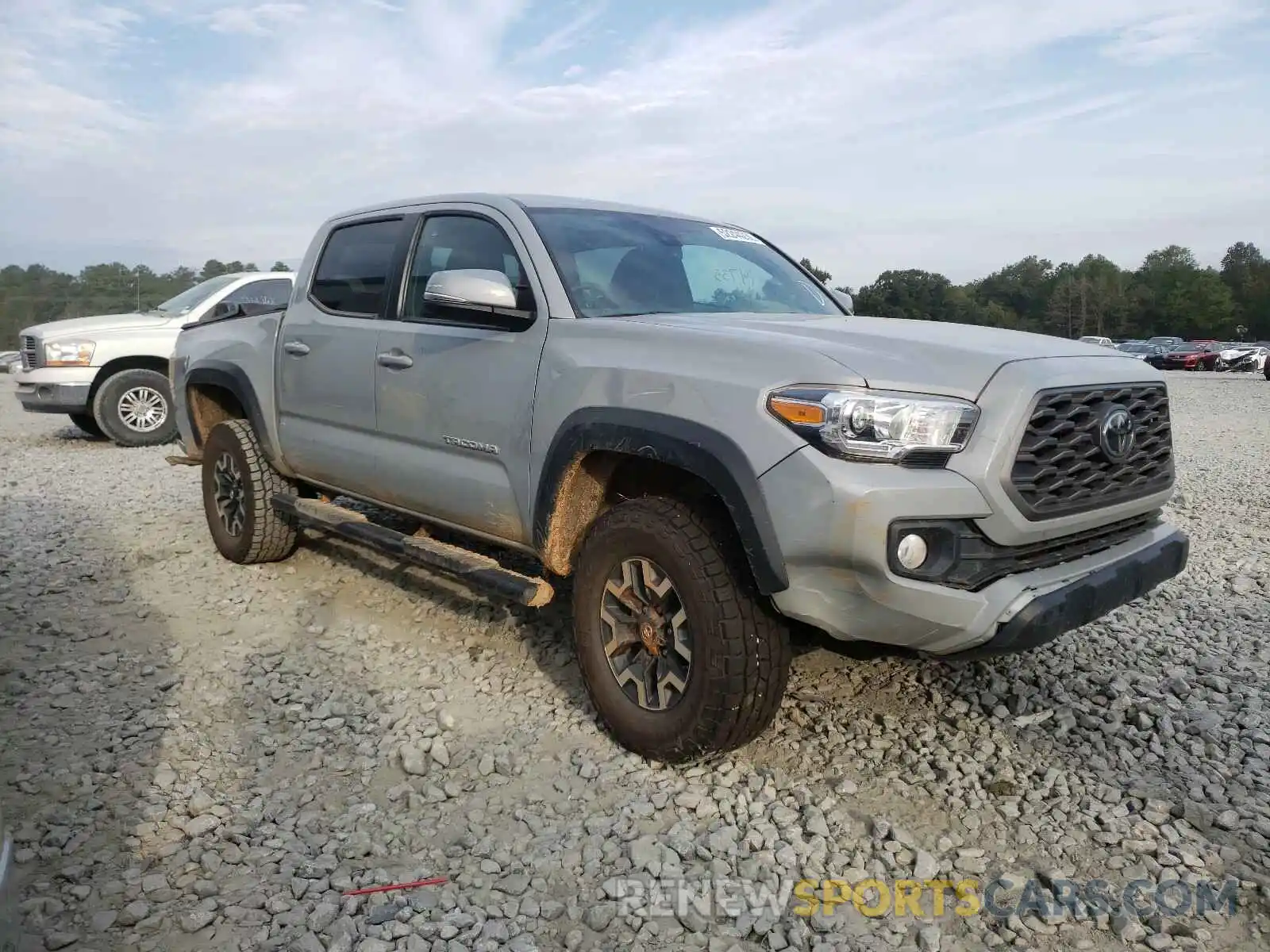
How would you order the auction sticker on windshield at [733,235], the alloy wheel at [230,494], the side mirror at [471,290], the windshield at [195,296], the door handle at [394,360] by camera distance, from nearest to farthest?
the side mirror at [471,290]
the door handle at [394,360]
the auction sticker on windshield at [733,235]
the alloy wheel at [230,494]
the windshield at [195,296]

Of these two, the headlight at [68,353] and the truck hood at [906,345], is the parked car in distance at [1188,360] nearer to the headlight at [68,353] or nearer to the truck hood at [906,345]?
the headlight at [68,353]

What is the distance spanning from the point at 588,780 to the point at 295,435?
2.68 metres

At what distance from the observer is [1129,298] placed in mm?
92188

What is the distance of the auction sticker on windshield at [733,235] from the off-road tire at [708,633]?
1773 mm

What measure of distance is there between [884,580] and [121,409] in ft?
33.5

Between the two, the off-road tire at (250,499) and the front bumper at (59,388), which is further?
the front bumper at (59,388)

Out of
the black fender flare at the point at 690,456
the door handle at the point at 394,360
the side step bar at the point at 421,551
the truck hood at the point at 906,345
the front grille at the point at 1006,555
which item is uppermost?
the truck hood at the point at 906,345

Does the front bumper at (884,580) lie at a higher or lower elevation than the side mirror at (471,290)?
lower

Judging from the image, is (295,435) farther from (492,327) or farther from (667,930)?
(667,930)

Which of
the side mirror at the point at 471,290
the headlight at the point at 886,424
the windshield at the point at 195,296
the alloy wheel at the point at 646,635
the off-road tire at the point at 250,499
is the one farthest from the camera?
the windshield at the point at 195,296

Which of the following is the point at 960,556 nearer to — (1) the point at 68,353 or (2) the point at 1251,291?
(1) the point at 68,353

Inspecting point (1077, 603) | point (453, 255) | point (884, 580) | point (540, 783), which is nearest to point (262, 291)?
point (453, 255)

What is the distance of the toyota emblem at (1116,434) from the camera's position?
9.57ft

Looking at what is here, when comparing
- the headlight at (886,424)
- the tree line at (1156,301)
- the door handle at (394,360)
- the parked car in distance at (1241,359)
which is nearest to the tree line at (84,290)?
the door handle at (394,360)
